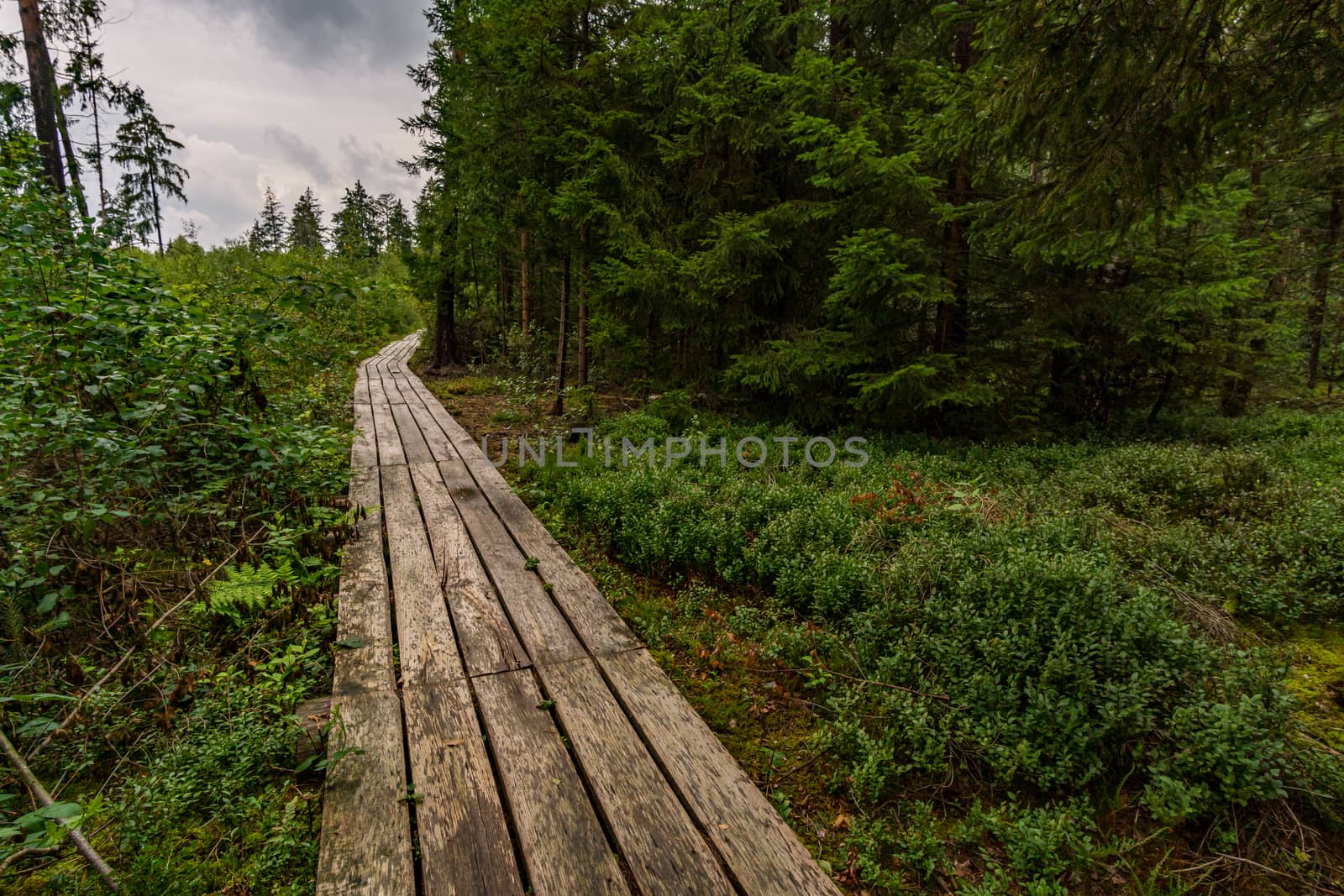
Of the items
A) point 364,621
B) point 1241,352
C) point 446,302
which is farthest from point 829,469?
point 446,302

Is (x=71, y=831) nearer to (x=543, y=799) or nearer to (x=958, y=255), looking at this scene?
(x=543, y=799)

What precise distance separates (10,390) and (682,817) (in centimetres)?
512

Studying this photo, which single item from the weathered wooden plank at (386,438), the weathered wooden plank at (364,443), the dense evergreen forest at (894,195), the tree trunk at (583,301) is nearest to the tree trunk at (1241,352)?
the dense evergreen forest at (894,195)

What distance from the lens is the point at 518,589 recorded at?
394 cm

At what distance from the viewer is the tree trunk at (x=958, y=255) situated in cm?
729

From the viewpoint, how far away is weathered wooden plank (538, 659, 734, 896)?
197cm

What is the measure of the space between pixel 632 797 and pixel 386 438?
7271mm

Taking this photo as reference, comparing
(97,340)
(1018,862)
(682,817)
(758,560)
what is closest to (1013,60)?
(758,560)

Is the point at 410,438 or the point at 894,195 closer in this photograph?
the point at 894,195

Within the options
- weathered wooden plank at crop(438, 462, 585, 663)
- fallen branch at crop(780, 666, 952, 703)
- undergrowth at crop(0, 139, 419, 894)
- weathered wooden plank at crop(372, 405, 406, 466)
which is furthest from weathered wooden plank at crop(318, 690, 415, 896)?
weathered wooden plank at crop(372, 405, 406, 466)

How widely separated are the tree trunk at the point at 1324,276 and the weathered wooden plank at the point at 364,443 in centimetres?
1825

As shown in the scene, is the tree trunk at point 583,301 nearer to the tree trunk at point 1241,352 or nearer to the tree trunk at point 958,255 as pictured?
the tree trunk at point 958,255

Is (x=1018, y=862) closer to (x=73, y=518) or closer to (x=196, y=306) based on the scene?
(x=73, y=518)

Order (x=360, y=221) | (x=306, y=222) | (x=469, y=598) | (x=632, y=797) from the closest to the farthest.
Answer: (x=632, y=797), (x=469, y=598), (x=360, y=221), (x=306, y=222)
